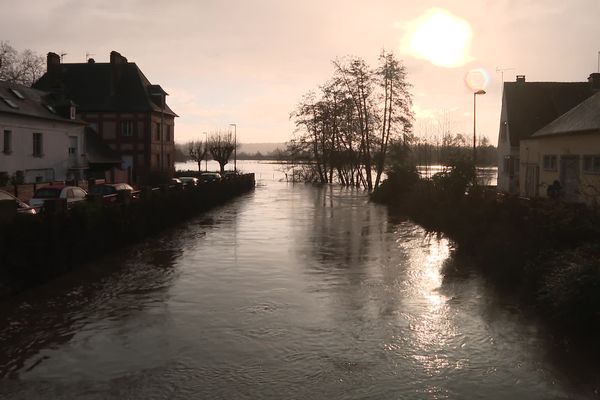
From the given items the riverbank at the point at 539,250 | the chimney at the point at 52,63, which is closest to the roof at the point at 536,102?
the riverbank at the point at 539,250

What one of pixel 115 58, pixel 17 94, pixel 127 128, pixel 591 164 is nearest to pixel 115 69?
pixel 115 58

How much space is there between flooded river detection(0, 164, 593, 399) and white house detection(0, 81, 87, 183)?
21.8 m

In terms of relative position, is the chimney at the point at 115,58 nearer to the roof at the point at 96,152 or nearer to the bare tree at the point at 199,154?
the roof at the point at 96,152

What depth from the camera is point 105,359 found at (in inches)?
290

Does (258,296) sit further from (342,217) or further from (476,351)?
(342,217)

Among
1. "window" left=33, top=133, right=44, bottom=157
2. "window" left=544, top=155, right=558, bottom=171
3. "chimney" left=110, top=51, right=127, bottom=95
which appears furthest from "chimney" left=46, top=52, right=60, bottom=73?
"window" left=544, top=155, right=558, bottom=171

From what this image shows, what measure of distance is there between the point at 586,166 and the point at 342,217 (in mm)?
11557

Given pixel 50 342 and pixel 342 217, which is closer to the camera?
pixel 50 342

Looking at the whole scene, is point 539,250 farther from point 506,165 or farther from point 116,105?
point 116,105

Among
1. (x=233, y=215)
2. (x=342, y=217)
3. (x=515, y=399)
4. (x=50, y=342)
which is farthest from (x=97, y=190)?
(x=515, y=399)

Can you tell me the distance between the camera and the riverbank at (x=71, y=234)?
11297 mm

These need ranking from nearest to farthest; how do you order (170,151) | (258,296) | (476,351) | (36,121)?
(476,351), (258,296), (36,121), (170,151)

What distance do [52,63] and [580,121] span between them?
4768 cm

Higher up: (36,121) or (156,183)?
(36,121)
